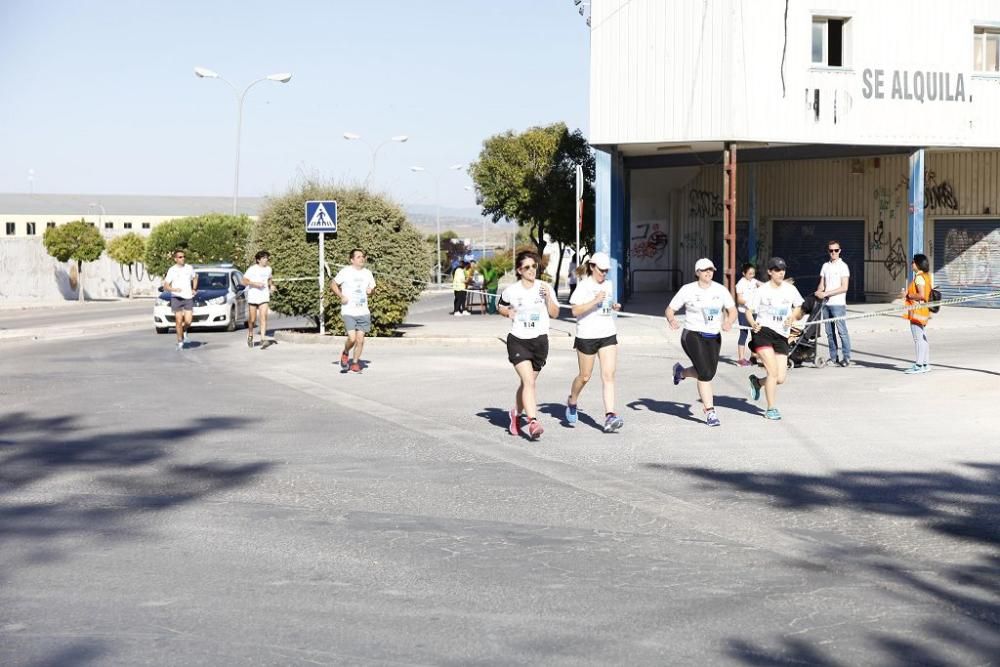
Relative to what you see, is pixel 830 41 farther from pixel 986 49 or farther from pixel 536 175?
pixel 536 175

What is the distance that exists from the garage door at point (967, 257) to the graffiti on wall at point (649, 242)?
423 inches

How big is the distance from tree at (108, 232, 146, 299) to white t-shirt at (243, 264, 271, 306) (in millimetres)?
48093

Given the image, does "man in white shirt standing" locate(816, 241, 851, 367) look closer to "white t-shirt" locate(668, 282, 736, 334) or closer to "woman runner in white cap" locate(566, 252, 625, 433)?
"white t-shirt" locate(668, 282, 736, 334)

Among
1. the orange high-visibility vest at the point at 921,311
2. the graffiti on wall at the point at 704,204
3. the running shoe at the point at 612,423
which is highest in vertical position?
the graffiti on wall at the point at 704,204

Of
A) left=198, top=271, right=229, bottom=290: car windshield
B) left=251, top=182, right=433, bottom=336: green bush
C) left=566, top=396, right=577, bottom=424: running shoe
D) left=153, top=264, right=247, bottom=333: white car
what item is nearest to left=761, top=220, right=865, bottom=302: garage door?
left=251, top=182, right=433, bottom=336: green bush

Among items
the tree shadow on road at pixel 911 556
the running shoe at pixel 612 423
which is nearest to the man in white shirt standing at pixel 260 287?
the running shoe at pixel 612 423

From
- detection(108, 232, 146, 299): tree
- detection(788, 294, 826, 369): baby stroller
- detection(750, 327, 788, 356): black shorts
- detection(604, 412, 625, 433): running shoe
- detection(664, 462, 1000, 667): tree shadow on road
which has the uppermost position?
detection(108, 232, 146, 299): tree

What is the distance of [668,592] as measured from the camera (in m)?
6.84

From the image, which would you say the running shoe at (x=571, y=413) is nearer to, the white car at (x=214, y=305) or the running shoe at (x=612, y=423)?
the running shoe at (x=612, y=423)

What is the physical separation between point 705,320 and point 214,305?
18.7 m

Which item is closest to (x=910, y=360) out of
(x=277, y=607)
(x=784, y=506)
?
(x=784, y=506)

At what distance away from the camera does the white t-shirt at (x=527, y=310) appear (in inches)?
494

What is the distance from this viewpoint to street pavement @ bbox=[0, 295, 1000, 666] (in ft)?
19.8

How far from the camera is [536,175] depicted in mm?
47656
